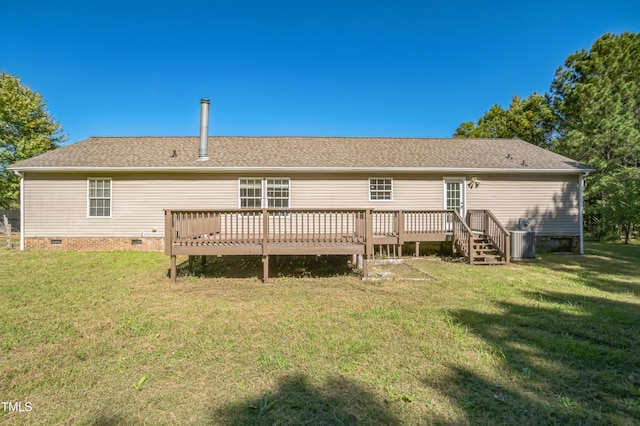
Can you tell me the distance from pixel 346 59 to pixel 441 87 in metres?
7.97

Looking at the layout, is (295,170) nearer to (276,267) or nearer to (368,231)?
(276,267)

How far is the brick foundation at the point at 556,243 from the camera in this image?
38.9 feet

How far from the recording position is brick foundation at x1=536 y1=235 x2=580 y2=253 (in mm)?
11867

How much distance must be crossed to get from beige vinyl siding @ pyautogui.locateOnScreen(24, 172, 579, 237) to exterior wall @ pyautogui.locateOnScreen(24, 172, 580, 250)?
0.03 metres

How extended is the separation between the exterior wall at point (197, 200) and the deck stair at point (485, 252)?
2.17 m

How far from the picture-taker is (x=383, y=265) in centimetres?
876

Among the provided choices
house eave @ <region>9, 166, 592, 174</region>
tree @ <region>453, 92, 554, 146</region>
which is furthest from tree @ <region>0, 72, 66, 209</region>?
tree @ <region>453, 92, 554, 146</region>

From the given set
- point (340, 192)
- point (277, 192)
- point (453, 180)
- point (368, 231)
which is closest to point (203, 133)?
point (277, 192)

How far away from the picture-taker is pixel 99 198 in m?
11.2

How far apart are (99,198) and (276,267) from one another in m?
7.39

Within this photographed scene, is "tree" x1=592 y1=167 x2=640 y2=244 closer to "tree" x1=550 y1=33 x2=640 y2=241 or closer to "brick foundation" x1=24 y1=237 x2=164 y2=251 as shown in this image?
"tree" x1=550 y1=33 x2=640 y2=241

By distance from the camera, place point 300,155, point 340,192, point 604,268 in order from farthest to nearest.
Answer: point 300,155, point 340,192, point 604,268

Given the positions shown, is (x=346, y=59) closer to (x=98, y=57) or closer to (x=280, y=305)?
(x=98, y=57)

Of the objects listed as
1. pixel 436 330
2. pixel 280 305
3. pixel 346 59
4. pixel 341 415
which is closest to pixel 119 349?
pixel 280 305
